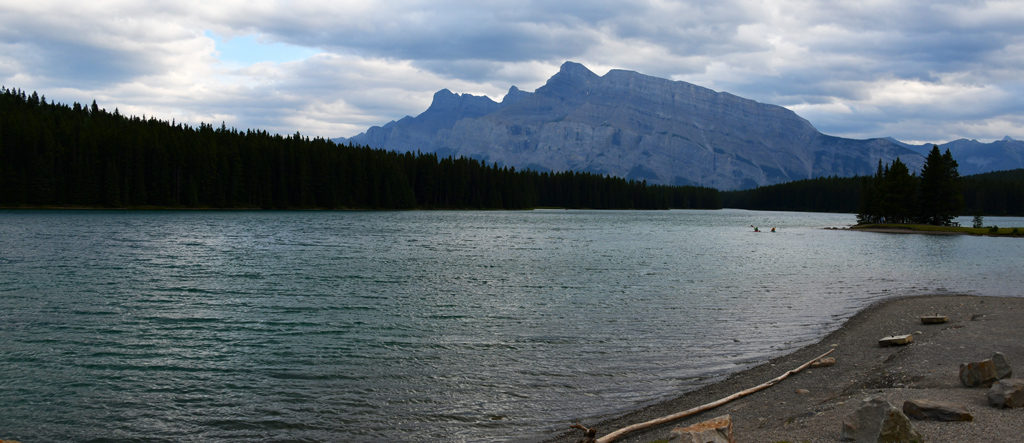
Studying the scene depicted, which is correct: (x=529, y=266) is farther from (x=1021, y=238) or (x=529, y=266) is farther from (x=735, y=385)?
(x=1021, y=238)

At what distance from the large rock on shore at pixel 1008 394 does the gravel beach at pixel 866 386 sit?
0.68ft

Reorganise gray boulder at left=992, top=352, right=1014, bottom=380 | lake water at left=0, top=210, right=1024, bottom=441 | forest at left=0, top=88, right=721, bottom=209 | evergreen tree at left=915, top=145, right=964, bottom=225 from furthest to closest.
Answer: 1. forest at left=0, top=88, right=721, bottom=209
2. evergreen tree at left=915, top=145, right=964, bottom=225
3. lake water at left=0, top=210, right=1024, bottom=441
4. gray boulder at left=992, top=352, right=1014, bottom=380

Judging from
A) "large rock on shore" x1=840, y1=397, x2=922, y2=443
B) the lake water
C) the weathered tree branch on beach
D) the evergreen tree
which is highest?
the evergreen tree

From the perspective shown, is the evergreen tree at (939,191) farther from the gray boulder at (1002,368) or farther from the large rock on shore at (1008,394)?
the large rock on shore at (1008,394)

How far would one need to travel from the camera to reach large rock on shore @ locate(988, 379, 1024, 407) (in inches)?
492

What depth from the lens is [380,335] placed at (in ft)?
85.9

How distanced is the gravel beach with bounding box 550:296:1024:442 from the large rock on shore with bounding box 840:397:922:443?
116 centimetres

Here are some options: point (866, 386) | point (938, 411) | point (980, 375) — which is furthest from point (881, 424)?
point (866, 386)

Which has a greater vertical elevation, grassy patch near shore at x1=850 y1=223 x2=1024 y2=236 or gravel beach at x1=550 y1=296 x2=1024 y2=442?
grassy patch near shore at x1=850 y1=223 x2=1024 y2=236

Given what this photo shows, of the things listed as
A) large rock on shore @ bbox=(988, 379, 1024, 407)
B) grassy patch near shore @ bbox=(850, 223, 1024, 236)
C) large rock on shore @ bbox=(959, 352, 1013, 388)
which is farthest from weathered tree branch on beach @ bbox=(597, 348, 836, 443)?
grassy patch near shore @ bbox=(850, 223, 1024, 236)

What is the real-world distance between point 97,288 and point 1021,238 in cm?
13041

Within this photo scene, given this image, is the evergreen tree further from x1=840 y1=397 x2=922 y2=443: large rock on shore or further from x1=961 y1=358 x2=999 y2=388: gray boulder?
x1=840 y1=397 x2=922 y2=443: large rock on shore

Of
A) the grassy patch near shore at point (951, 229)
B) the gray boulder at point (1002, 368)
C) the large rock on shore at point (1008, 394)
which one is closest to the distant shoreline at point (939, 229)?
the grassy patch near shore at point (951, 229)

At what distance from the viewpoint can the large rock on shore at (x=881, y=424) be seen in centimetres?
1013
